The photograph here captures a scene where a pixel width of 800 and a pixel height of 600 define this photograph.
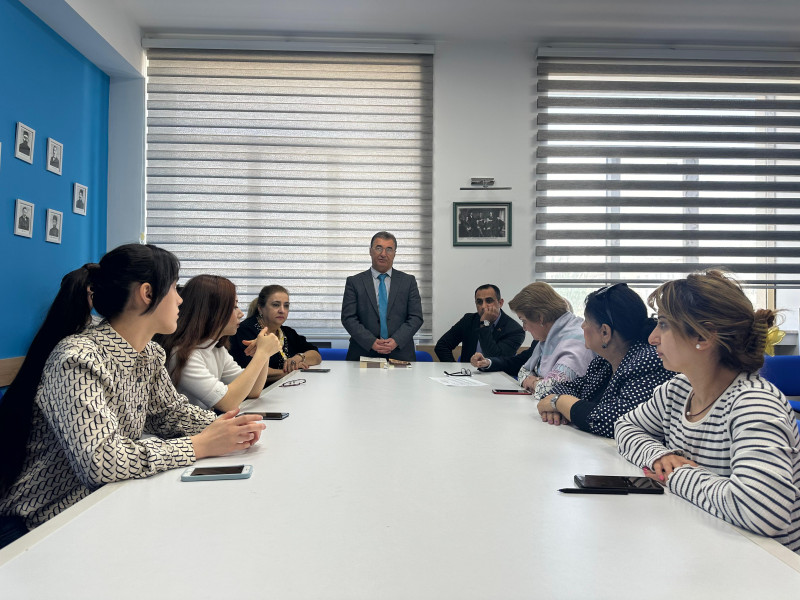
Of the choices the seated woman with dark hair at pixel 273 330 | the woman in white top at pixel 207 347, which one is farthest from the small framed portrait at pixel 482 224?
the woman in white top at pixel 207 347

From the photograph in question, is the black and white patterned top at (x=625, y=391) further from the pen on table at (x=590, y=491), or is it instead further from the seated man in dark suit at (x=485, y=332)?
the seated man in dark suit at (x=485, y=332)

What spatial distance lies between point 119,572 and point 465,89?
473 cm

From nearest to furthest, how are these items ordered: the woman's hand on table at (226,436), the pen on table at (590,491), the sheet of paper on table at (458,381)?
the pen on table at (590,491) → the woman's hand on table at (226,436) → the sheet of paper on table at (458,381)

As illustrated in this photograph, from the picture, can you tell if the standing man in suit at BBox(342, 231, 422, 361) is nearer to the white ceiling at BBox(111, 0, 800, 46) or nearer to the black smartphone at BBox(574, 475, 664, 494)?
the white ceiling at BBox(111, 0, 800, 46)

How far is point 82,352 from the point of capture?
4.12ft

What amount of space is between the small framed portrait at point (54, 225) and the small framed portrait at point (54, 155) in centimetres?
28

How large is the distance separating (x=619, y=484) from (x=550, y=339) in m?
1.67

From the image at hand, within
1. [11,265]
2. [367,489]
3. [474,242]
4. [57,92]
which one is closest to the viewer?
[367,489]

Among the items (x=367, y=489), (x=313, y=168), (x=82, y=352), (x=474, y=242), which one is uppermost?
(x=313, y=168)

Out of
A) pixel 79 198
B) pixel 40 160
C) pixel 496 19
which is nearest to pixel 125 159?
pixel 79 198

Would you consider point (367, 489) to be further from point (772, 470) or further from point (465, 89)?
point (465, 89)

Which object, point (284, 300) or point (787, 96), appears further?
point (787, 96)

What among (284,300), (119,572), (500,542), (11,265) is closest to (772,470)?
(500,542)

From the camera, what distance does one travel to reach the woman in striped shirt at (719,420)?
99 cm
